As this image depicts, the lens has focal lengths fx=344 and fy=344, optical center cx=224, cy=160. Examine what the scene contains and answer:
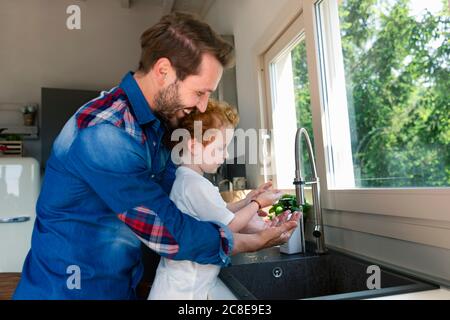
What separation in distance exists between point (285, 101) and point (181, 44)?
1.11 m

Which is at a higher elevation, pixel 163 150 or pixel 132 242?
pixel 163 150

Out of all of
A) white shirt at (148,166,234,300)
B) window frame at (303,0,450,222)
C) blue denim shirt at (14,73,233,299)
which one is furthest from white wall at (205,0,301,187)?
blue denim shirt at (14,73,233,299)

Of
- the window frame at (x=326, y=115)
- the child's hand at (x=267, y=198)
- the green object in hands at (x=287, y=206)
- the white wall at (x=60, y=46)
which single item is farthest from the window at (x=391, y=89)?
the white wall at (x=60, y=46)

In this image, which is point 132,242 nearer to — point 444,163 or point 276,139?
point 444,163

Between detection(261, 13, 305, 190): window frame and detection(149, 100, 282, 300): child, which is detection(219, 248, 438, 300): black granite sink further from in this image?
detection(261, 13, 305, 190): window frame

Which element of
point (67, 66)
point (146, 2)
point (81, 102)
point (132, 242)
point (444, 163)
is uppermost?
point (146, 2)

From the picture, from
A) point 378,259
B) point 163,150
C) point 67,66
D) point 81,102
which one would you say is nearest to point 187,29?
point 163,150

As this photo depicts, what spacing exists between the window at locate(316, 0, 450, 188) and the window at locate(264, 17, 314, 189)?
0.38 m

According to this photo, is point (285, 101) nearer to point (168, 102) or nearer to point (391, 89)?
point (391, 89)

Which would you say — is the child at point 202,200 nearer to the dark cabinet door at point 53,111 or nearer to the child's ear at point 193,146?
the child's ear at point 193,146

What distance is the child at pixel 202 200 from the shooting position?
734 mm

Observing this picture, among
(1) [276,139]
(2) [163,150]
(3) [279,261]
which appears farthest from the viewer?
(1) [276,139]
